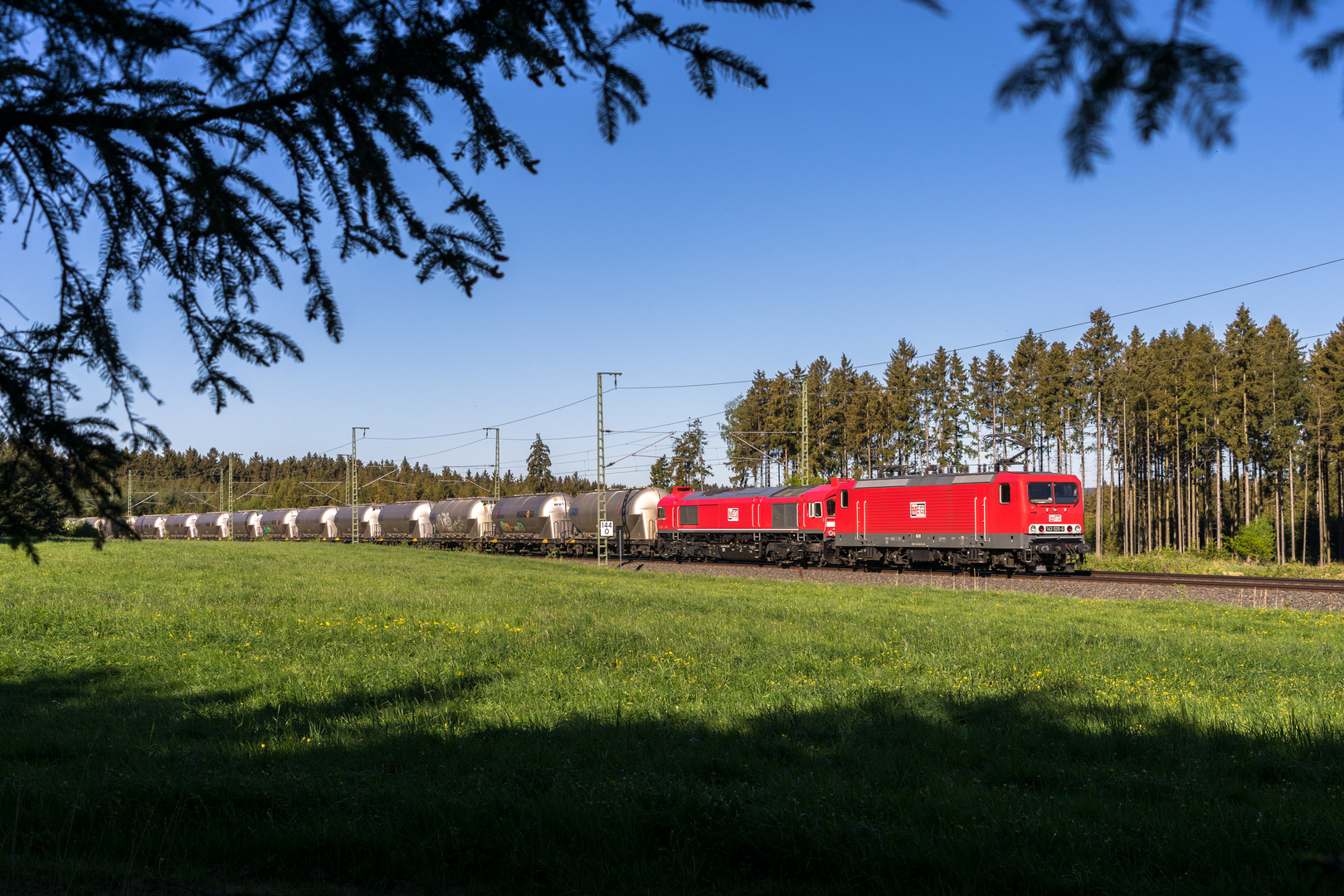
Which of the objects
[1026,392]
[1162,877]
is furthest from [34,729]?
[1026,392]

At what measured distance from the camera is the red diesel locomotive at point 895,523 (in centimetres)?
2906

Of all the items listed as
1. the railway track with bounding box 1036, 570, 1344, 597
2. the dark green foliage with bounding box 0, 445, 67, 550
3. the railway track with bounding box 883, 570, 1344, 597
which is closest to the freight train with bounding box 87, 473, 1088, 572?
the railway track with bounding box 883, 570, 1344, 597

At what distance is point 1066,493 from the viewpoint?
2950cm

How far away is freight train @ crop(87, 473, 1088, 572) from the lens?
95.9 ft

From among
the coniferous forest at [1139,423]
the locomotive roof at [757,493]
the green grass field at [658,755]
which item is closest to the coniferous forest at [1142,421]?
the coniferous forest at [1139,423]

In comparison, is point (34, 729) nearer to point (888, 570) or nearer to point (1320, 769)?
point (1320, 769)

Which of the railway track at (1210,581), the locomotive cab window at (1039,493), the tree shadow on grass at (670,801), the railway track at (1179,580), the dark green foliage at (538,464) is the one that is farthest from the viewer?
the dark green foliage at (538,464)

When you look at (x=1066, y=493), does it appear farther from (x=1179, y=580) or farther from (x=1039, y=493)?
(x=1179, y=580)

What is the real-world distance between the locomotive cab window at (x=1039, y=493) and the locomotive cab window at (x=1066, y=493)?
35 cm

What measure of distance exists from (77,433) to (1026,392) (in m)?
81.1

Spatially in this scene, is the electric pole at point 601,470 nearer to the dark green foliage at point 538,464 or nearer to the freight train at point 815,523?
the freight train at point 815,523

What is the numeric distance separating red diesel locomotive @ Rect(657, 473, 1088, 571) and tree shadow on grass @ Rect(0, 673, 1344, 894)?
22.0 m

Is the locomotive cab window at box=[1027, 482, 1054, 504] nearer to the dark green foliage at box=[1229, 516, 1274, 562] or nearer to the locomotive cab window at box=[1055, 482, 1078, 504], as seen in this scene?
the locomotive cab window at box=[1055, 482, 1078, 504]

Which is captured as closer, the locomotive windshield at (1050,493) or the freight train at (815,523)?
the locomotive windshield at (1050,493)
